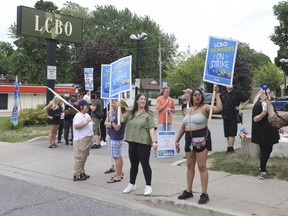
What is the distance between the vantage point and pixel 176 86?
41.0m

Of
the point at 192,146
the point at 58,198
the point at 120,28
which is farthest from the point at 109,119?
the point at 120,28

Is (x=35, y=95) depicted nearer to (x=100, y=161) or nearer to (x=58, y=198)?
(x=100, y=161)

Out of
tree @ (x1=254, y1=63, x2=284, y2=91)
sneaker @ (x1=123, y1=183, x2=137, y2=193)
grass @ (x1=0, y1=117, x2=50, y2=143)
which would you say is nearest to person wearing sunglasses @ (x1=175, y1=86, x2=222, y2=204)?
sneaker @ (x1=123, y1=183, x2=137, y2=193)

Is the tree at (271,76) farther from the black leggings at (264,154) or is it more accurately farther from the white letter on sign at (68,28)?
the black leggings at (264,154)

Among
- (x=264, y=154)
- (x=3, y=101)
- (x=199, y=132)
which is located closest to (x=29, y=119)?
(x=264, y=154)

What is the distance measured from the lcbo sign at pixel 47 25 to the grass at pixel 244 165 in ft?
32.0

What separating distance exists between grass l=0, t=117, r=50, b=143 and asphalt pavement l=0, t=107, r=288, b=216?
12.2 feet

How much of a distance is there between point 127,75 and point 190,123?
2101mm

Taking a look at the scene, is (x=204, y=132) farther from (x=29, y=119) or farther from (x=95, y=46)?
(x=95, y=46)

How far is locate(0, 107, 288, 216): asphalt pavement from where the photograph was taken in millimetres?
5633

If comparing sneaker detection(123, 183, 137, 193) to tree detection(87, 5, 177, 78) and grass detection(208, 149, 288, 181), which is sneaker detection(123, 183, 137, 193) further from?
tree detection(87, 5, 177, 78)

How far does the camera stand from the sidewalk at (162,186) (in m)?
5.59

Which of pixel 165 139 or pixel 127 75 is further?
pixel 165 139

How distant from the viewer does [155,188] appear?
6762mm
